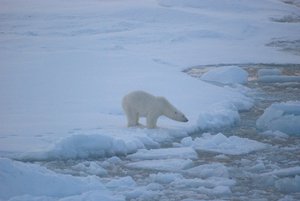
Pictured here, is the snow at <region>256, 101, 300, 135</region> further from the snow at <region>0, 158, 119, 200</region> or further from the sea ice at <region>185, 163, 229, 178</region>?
the snow at <region>0, 158, 119, 200</region>

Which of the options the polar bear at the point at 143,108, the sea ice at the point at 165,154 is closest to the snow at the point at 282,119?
the polar bear at the point at 143,108

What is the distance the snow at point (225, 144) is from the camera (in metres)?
8.20

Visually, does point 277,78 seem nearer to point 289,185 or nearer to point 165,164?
point 165,164

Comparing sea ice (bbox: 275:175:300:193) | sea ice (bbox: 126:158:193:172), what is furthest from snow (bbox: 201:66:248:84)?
sea ice (bbox: 275:175:300:193)

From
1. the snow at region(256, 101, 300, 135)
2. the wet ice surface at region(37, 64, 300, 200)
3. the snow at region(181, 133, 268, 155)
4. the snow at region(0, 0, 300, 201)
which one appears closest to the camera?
the wet ice surface at region(37, 64, 300, 200)

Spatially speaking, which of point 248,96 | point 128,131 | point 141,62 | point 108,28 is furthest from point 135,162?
point 108,28

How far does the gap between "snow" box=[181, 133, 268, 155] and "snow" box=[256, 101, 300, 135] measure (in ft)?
2.34

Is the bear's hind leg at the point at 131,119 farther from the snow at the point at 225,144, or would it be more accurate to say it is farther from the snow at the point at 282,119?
the snow at the point at 282,119

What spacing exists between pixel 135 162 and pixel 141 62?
809cm

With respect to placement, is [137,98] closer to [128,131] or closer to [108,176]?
[128,131]

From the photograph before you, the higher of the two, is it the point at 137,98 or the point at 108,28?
the point at 137,98

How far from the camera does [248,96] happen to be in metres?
12.1

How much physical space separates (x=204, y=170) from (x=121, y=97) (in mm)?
4726

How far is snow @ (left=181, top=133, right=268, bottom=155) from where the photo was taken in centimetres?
820
